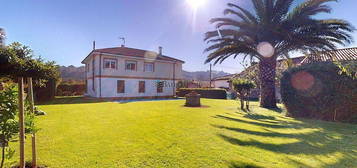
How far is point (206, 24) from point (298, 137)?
11701 mm

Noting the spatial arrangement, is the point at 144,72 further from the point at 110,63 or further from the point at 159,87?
the point at 110,63

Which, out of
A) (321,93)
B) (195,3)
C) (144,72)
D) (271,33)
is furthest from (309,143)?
(144,72)

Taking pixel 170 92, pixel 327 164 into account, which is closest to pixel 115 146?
pixel 327 164

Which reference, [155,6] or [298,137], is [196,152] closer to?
[298,137]

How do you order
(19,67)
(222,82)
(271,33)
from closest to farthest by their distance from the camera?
(19,67), (271,33), (222,82)

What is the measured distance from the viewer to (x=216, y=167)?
3.48 meters

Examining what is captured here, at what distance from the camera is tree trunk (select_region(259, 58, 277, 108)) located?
46.0 feet

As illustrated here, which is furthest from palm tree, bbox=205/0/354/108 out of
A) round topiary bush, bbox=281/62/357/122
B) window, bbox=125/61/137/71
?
window, bbox=125/61/137/71

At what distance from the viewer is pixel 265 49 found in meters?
13.8

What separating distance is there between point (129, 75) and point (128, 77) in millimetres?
301

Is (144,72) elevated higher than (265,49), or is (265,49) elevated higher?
(265,49)

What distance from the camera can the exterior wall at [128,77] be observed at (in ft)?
67.2

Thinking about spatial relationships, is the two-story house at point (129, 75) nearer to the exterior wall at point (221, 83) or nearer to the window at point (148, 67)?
the window at point (148, 67)

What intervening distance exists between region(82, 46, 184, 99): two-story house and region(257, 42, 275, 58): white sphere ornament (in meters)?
14.7
